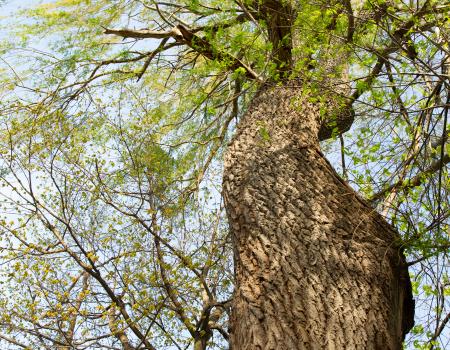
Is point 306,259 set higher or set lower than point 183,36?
lower

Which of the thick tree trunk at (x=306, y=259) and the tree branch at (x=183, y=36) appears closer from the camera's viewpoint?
the thick tree trunk at (x=306, y=259)

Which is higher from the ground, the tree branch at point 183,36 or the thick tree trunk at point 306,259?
the tree branch at point 183,36

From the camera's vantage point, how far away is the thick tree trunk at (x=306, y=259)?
2.32m

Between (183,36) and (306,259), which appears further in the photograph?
(183,36)

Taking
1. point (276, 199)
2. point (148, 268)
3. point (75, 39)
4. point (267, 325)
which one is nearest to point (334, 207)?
point (276, 199)

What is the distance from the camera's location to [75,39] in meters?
5.34

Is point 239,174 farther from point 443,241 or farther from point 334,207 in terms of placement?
point 443,241

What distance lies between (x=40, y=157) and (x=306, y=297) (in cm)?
335

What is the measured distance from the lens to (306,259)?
264 centimetres

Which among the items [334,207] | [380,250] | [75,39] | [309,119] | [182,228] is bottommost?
[380,250]

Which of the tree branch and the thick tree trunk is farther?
the tree branch

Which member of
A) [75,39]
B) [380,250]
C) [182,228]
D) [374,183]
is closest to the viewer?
[380,250]

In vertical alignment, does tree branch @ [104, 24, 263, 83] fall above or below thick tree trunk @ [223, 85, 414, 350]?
above

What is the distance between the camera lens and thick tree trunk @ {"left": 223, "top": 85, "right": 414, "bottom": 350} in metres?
2.32
